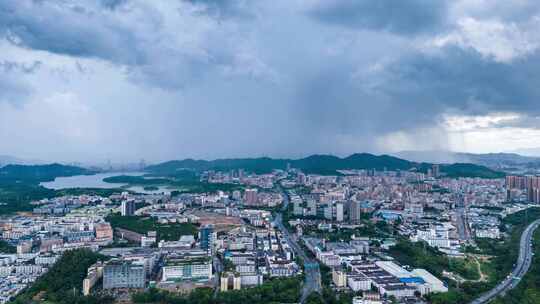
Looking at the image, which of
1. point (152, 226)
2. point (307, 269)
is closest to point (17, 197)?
point (152, 226)

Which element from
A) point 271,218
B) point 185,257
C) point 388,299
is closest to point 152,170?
point 271,218

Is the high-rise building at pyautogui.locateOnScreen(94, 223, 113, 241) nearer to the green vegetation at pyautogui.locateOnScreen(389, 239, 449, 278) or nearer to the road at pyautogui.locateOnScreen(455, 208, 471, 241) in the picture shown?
the green vegetation at pyautogui.locateOnScreen(389, 239, 449, 278)

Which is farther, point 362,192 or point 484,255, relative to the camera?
point 362,192

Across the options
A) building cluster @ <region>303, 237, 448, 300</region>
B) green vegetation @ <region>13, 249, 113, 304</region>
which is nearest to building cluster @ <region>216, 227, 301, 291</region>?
building cluster @ <region>303, 237, 448, 300</region>

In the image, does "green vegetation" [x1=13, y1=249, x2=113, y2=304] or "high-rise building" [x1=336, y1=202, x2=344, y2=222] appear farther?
"high-rise building" [x1=336, y1=202, x2=344, y2=222]

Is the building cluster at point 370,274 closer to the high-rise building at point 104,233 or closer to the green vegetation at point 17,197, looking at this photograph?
the high-rise building at point 104,233

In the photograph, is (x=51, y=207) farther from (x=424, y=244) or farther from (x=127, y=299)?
(x=424, y=244)

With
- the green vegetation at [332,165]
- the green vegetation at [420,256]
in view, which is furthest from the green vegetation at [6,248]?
the green vegetation at [332,165]
